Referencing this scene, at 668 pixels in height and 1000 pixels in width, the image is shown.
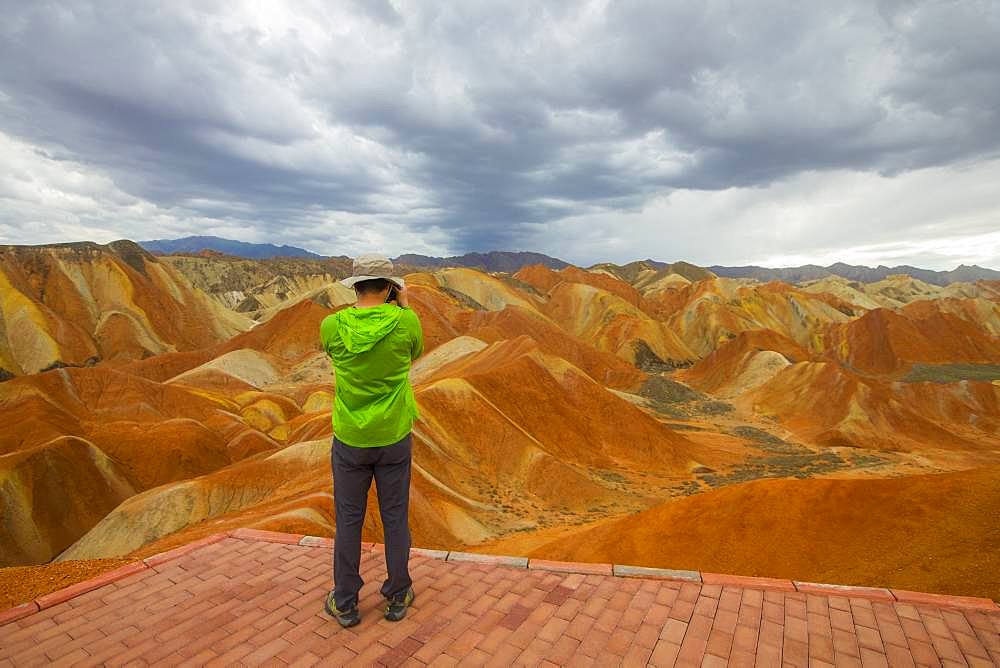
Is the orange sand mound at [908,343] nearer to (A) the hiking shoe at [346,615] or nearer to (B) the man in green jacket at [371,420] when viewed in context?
(B) the man in green jacket at [371,420]

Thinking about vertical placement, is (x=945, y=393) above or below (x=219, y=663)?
below

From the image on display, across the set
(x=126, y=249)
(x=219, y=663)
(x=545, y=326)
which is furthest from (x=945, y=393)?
(x=126, y=249)

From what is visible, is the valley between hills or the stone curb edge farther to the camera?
the valley between hills

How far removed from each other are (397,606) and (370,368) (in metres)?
1.79

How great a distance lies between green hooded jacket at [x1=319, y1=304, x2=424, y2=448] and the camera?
344 cm

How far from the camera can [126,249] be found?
2633 inches

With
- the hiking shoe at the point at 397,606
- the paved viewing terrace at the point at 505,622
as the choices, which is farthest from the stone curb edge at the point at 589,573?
the hiking shoe at the point at 397,606

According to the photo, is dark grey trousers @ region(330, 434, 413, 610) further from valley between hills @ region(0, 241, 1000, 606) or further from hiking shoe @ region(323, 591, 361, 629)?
valley between hills @ region(0, 241, 1000, 606)

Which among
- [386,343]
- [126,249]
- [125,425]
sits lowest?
[125,425]

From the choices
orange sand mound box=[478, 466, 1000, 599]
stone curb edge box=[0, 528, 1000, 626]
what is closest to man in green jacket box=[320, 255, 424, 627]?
stone curb edge box=[0, 528, 1000, 626]

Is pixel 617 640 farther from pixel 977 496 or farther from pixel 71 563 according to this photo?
pixel 977 496

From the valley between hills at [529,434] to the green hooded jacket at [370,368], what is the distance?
4.35m

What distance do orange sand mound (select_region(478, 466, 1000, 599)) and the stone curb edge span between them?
8.13ft

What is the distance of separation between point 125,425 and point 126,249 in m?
52.1
